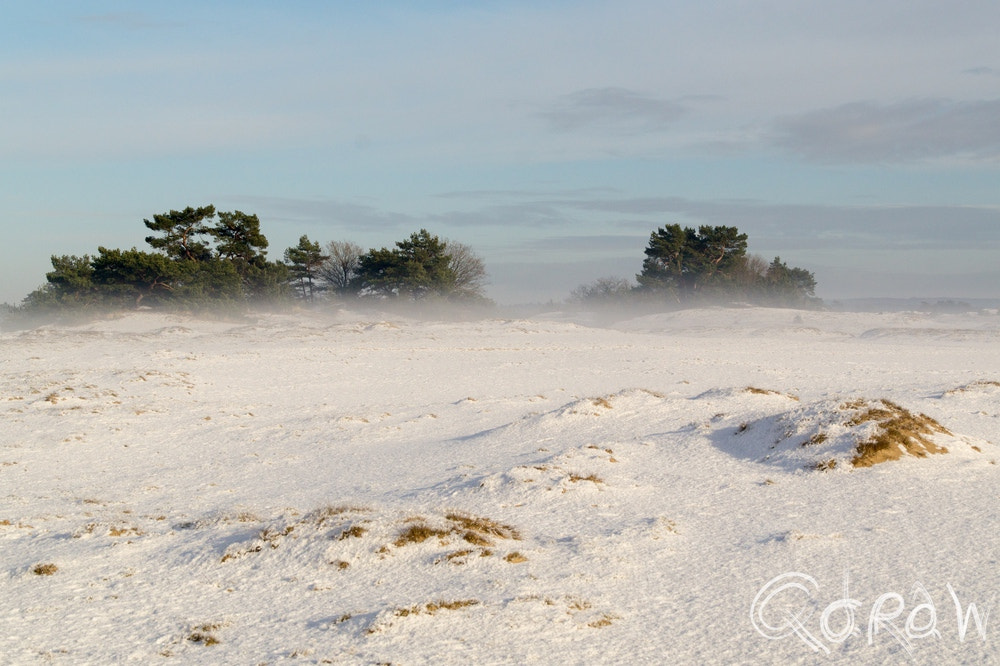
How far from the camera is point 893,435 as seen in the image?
959 cm

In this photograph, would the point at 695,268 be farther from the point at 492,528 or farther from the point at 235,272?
the point at 492,528

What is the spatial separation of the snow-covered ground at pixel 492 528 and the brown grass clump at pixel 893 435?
7 cm

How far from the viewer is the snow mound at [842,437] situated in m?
9.38

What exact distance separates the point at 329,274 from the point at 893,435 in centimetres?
5020

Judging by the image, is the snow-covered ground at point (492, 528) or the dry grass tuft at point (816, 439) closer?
the snow-covered ground at point (492, 528)

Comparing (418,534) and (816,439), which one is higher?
(816,439)

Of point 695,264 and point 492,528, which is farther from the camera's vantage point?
point 695,264

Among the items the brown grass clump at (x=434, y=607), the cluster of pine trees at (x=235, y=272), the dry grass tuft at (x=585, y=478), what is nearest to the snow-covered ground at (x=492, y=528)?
the brown grass clump at (x=434, y=607)

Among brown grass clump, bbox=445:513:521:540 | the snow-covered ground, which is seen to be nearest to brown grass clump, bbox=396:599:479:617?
the snow-covered ground

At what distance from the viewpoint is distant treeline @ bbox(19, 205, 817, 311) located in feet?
137

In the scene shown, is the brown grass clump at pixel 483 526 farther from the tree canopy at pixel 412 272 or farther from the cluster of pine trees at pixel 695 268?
the cluster of pine trees at pixel 695 268

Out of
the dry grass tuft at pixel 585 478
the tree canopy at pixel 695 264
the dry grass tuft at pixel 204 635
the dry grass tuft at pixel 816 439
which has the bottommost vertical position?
the dry grass tuft at pixel 204 635

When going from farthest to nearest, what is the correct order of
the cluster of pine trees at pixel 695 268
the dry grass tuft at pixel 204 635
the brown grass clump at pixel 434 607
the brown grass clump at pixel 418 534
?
the cluster of pine trees at pixel 695 268
the brown grass clump at pixel 418 534
the brown grass clump at pixel 434 607
the dry grass tuft at pixel 204 635

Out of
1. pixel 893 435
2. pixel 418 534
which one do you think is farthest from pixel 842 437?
pixel 418 534
